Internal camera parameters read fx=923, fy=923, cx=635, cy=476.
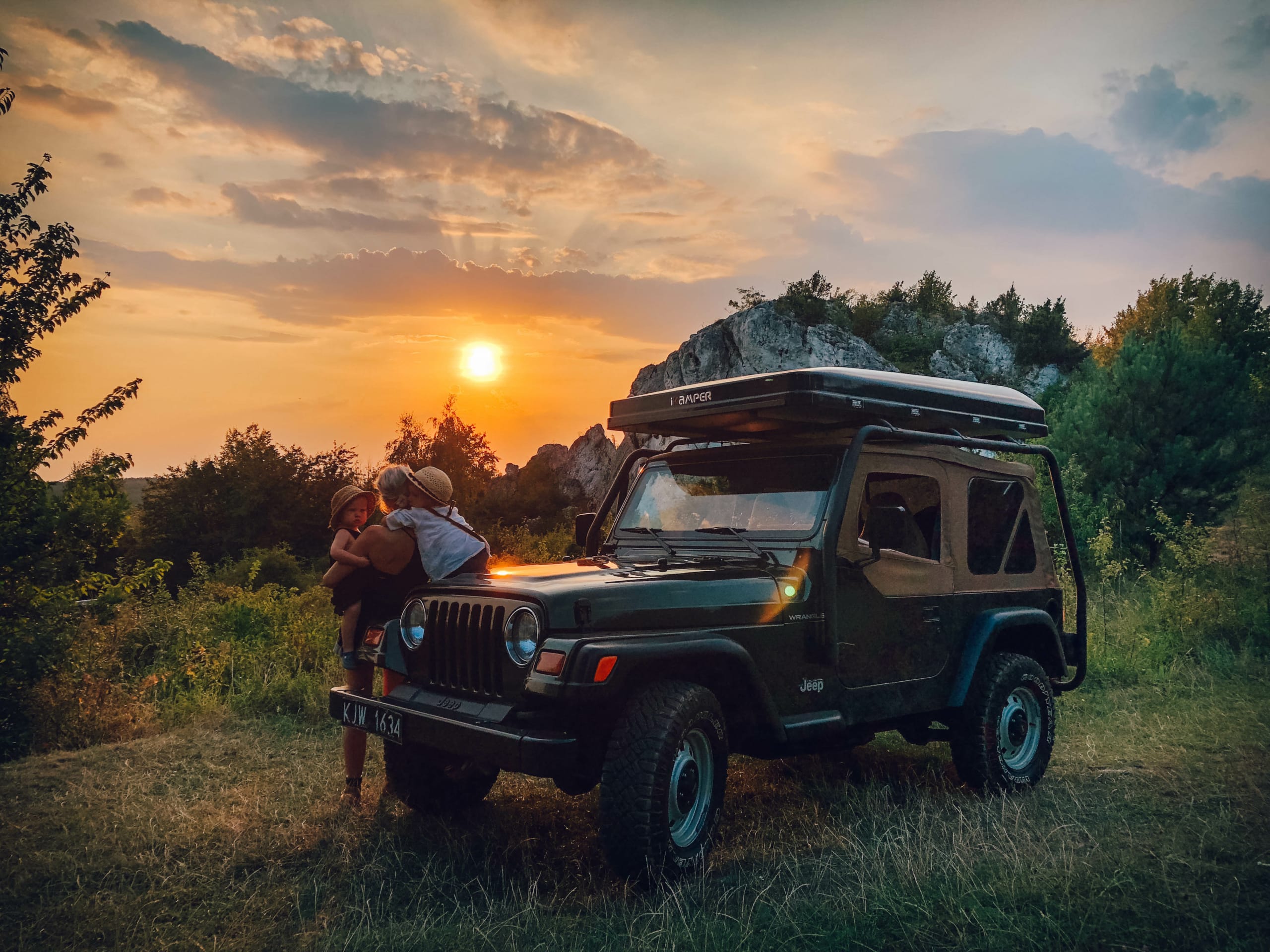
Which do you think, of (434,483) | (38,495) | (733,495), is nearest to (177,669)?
(38,495)

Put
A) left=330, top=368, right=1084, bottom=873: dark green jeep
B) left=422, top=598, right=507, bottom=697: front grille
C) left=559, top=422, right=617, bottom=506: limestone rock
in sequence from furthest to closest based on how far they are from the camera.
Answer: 1. left=559, top=422, right=617, bottom=506: limestone rock
2. left=422, top=598, right=507, bottom=697: front grille
3. left=330, top=368, right=1084, bottom=873: dark green jeep

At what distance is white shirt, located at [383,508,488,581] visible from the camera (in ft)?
16.2

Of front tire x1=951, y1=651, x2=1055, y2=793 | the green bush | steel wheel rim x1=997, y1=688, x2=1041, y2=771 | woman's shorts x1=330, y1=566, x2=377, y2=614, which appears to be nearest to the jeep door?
front tire x1=951, y1=651, x2=1055, y2=793

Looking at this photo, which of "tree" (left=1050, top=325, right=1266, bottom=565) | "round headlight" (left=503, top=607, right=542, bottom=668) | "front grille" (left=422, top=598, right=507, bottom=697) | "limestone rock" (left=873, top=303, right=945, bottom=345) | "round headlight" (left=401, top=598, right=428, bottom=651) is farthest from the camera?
"limestone rock" (left=873, top=303, right=945, bottom=345)

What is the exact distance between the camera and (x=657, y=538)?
214 inches

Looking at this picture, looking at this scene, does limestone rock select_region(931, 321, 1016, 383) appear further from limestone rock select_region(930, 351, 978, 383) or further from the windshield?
the windshield

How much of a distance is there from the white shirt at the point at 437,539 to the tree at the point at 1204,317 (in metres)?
30.1

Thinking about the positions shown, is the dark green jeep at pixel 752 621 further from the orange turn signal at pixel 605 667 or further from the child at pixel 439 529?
the child at pixel 439 529

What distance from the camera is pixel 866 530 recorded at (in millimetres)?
4969

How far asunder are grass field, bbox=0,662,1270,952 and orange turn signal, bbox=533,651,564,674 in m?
0.98

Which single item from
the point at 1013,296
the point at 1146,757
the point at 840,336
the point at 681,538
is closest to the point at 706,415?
the point at 681,538

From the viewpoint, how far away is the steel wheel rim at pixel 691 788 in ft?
13.2

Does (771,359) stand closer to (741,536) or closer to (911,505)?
(911,505)

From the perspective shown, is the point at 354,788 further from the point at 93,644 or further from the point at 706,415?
the point at 93,644
